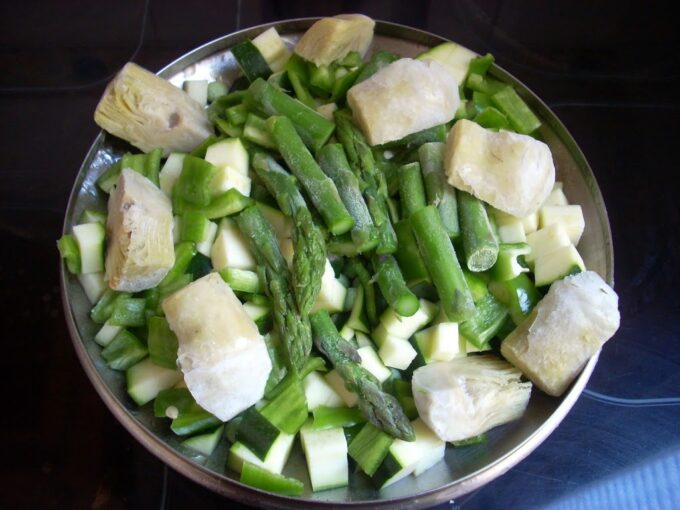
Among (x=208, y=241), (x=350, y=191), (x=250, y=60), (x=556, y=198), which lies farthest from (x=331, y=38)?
(x=556, y=198)

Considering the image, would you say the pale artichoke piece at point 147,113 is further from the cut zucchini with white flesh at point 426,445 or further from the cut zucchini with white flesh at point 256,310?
the cut zucchini with white flesh at point 426,445

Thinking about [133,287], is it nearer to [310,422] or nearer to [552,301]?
[310,422]

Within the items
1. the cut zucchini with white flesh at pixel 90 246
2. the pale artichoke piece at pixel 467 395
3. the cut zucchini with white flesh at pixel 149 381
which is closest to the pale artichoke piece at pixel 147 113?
the cut zucchini with white flesh at pixel 90 246

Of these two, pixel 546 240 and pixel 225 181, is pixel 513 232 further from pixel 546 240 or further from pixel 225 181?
pixel 225 181

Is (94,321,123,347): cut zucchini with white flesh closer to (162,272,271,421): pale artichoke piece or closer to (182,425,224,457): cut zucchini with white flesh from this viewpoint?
(162,272,271,421): pale artichoke piece

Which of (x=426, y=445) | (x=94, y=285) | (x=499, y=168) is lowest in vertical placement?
(x=426, y=445)

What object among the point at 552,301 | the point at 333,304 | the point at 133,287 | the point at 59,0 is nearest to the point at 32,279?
the point at 133,287

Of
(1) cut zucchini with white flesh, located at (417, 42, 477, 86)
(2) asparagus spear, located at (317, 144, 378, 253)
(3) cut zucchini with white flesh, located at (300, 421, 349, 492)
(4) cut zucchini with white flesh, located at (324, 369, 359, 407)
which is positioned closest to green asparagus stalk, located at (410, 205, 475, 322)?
(2) asparagus spear, located at (317, 144, 378, 253)

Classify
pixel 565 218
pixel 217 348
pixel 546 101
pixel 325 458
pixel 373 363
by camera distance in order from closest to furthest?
pixel 217 348, pixel 325 458, pixel 373 363, pixel 565 218, pixel 546 101
